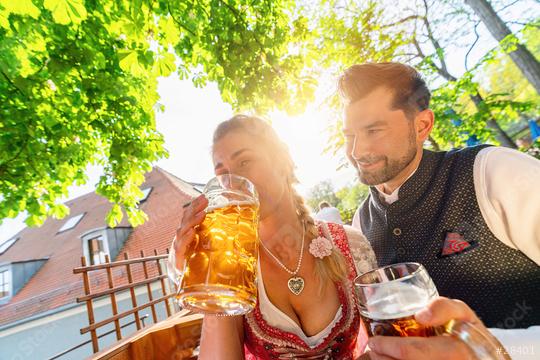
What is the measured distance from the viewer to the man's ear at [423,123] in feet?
4.80

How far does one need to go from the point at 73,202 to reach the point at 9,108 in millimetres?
16941

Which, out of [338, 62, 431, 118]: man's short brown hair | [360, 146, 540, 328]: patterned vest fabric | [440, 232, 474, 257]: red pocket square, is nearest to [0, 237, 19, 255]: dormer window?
[338, 62, 431, 118]: man's short brown hair

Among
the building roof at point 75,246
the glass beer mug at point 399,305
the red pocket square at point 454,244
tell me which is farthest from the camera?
the building roof at point 75,246

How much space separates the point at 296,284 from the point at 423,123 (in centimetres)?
106

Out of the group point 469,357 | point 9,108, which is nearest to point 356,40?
point 9,108

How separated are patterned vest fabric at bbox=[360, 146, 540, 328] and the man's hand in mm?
911

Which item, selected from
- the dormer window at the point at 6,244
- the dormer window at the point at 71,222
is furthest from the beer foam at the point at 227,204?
the dormer window at the point at 6,244

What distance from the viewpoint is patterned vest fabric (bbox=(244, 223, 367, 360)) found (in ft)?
3.91

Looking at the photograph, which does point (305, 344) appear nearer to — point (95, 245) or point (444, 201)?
point (444, 201)

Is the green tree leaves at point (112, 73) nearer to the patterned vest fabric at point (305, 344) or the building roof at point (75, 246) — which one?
the patterned vest fabric at point (305, 344)

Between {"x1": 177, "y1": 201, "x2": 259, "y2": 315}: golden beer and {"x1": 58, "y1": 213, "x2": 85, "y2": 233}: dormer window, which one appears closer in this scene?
{"x1": 177, "y1": 201, "x2": 259, "y2": 315}: golden beer

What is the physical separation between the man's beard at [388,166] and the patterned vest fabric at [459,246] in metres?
0.07

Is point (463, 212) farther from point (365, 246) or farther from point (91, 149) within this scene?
point (91, 149)

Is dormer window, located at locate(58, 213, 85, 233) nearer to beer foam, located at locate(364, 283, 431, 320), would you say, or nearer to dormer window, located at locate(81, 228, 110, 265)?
dormer window, located at locate(81, 228, 110, 265)
